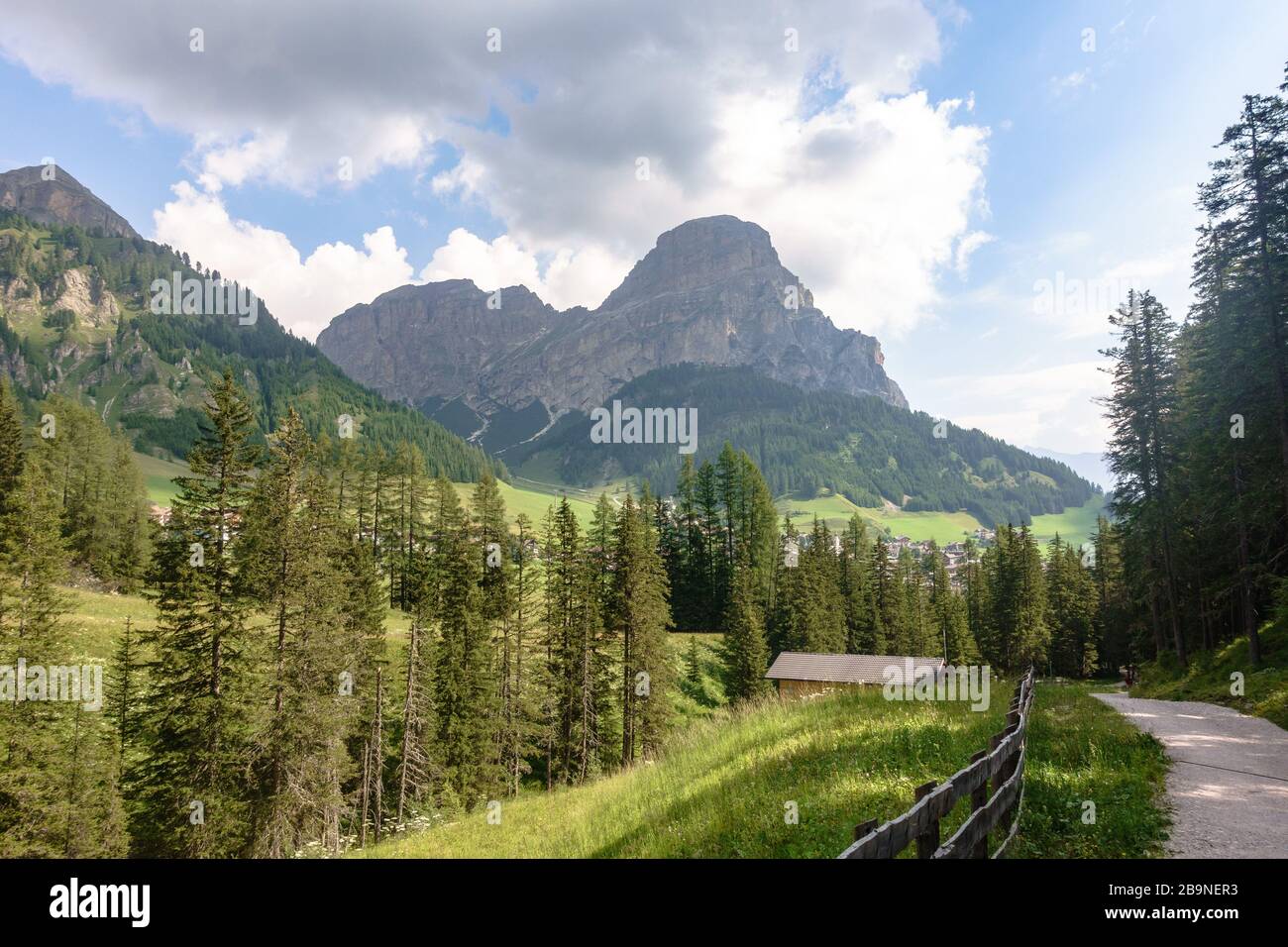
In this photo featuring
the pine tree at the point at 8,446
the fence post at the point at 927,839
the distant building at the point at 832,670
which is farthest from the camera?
the distant building at the point at 832,670

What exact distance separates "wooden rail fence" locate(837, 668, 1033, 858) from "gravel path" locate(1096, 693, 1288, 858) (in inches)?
73.1

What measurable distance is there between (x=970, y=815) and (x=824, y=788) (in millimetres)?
3837

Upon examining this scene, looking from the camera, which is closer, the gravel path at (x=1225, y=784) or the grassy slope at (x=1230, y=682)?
the gravel path at (x=1225, y=784)

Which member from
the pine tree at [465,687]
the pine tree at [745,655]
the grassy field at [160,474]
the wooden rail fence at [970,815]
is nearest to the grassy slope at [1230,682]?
the wooden rail fence at [970,815]

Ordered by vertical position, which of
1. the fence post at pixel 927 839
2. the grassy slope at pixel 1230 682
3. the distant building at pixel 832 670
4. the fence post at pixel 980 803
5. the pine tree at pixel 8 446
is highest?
the pine tree at pixel 8 446

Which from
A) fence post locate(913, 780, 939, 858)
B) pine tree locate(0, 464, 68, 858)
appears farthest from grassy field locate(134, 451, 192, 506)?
fence post locate(913, 780, 939, 858)

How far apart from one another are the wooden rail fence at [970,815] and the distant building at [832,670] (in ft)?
136

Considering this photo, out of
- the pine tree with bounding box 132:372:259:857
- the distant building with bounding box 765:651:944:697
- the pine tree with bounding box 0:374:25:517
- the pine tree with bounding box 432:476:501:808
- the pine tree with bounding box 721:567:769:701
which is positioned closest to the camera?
the pine tree with bounding box 132:372:259:857

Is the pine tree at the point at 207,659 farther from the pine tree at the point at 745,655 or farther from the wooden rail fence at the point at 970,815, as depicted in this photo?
the pine tree at the point at 745,655

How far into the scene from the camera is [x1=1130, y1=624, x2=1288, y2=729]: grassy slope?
63.7 feet

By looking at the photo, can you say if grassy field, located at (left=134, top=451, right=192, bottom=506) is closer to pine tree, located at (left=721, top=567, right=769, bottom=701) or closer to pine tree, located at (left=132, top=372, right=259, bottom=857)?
pine tree, located at (left=721, top=567, right=769, bottom=701)

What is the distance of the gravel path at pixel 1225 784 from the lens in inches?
319

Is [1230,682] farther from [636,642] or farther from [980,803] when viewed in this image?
[636,642]
